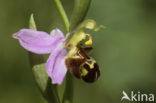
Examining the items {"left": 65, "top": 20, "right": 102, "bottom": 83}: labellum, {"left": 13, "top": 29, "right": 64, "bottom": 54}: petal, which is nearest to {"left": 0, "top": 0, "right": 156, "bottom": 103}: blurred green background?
{"left": 65, "top": 20, "right": 102, "bottom": 83}: labellum

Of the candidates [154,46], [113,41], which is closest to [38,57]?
[113,41]

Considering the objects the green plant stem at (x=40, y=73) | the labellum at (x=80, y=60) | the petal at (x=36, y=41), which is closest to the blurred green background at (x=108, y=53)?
the green plant stem at (x=40, y=73)

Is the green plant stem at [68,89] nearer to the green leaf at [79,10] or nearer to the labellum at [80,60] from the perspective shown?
the labellum at [80,60]

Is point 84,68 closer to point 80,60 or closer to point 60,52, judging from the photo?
point 80,60

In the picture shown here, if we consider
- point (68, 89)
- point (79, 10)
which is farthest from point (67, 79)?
point (79, 10)

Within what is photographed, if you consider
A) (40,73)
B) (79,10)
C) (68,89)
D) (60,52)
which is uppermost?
(79,10)

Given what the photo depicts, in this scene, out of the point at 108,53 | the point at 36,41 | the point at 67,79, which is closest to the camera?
the point at 36,41
